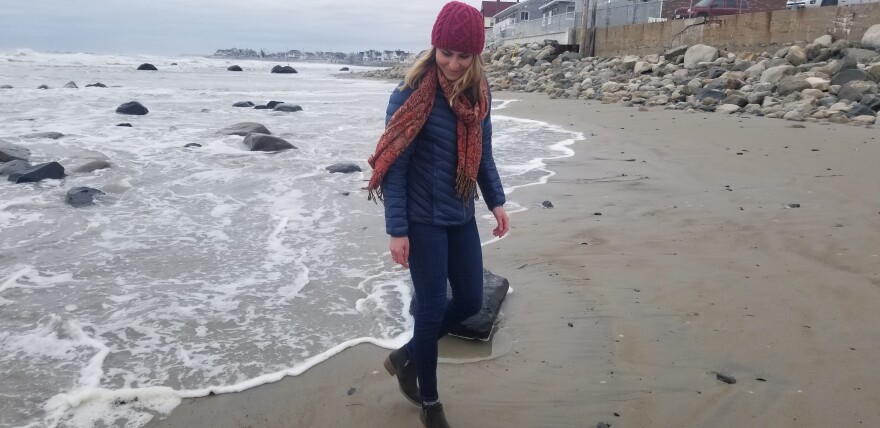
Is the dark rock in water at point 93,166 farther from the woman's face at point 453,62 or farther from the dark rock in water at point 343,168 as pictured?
the woman's face at point 453,62

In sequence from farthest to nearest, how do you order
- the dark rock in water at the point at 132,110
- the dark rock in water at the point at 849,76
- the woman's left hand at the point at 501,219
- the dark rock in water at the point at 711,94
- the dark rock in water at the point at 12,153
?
the dark rock in water at the point at 132,110
the dark rock in water at the point at 711,94
the dark rock in water at the point at 849,76
the dark rock in water at the point at 12,153
the woman's left hand at the point at 501,219

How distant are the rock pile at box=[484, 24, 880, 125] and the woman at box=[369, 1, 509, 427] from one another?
9.94 metres

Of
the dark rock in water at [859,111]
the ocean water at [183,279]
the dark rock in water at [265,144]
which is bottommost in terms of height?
the ocean water at [183,279]

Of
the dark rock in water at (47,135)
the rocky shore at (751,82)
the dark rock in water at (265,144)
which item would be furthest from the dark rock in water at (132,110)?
the rocky shore at (751,82)

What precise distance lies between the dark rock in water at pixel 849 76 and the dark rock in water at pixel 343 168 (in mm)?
9995

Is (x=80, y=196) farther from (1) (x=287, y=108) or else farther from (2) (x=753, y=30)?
(2) (x=753, y=30)

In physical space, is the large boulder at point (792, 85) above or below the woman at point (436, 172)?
above

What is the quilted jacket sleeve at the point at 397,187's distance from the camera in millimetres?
2453

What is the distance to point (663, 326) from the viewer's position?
3.52 meters

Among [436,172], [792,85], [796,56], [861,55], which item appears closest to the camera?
[436,172]

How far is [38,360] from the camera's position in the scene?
3.28 meters

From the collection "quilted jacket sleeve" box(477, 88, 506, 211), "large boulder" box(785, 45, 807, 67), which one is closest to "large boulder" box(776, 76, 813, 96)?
"large boulder" box(785, 45, 807, 67)

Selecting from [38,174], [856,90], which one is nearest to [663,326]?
[38,174]

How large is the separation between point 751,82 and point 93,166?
1385 centimetres
